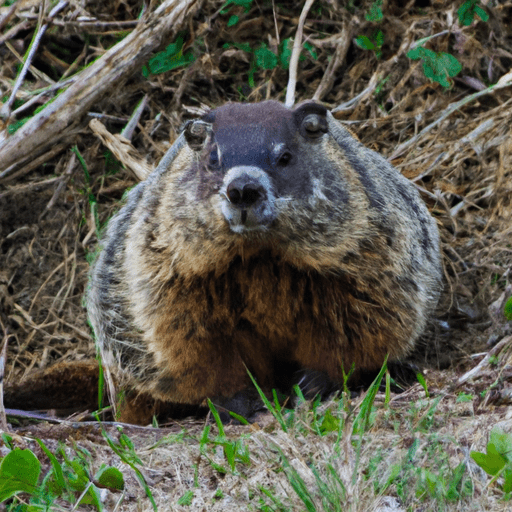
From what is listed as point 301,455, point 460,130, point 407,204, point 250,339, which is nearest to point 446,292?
point 407,204

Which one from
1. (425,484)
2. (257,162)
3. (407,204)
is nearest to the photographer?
(425,484)

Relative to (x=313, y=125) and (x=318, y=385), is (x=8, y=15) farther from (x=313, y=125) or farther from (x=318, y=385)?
(x=318, y=385)

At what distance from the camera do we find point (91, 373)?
4848 millimetres

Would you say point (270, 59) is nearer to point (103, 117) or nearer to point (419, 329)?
point (103, 117)

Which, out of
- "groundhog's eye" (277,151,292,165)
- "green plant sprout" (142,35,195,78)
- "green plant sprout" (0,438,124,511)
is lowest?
"green plant sprout" (0,438,124,511)

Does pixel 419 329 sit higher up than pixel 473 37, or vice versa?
pixel 473 37

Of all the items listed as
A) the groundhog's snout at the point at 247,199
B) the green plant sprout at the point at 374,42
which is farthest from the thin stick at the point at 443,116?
the groundhog's snout at the point at 247,199

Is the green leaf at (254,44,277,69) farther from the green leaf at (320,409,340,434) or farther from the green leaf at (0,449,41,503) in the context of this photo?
the green leaf at (0,449,41,503)

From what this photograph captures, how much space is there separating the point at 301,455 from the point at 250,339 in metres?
1.30

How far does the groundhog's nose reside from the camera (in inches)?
128

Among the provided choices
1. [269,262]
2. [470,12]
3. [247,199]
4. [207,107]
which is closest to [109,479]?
[247,199]

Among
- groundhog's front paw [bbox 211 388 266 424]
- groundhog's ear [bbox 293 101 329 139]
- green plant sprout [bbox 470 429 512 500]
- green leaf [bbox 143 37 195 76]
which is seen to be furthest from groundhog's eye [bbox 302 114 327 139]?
green leaf [bbox 143 37 195 76]

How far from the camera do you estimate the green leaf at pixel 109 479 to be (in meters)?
2.80

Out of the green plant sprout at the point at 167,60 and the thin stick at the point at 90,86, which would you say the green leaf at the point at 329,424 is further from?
the green plant sprout at the point at 167,60
